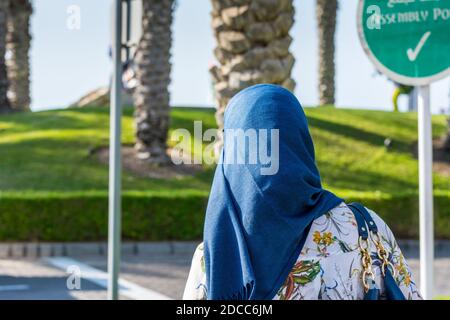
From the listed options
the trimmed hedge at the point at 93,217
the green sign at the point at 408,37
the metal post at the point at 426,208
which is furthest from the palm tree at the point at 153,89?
the metal post at the point at 426,208

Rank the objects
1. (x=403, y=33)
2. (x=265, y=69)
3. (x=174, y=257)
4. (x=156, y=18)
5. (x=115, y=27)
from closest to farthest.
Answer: (x=403, y=33)
(x=115, y=27)
(x=265, y=69)
(x=174, y=257)
(x=156, y=18)

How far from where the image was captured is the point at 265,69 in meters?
9.78

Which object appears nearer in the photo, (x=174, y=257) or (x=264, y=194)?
(x=264, y=194)

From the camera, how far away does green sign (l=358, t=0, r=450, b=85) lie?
4.92 m

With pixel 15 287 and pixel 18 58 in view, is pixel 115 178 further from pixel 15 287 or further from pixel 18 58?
pixel 18 58

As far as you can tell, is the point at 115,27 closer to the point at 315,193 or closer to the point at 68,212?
the point at 315,193

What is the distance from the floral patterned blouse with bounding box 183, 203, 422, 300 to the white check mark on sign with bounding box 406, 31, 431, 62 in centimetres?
299

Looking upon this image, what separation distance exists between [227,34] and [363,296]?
810 cm

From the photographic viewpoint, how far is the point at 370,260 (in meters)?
2.14

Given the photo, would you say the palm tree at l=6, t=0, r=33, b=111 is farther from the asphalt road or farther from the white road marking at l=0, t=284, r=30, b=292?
the white road marking at l=0, t=284, r=30, b=292

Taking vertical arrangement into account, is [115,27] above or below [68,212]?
above

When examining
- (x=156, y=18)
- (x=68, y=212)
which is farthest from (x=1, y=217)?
(x=156, y=18)

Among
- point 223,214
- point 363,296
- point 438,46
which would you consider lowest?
point 363,296

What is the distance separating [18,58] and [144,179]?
1361 cm
